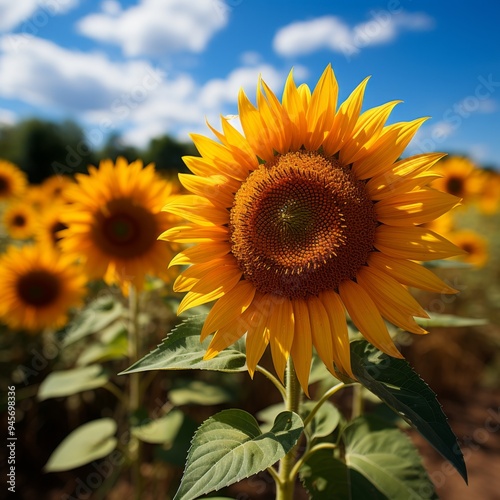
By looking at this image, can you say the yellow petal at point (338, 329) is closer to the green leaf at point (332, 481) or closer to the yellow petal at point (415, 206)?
the yellow petal at point (415, 206)

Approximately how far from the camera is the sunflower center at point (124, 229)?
2922mm

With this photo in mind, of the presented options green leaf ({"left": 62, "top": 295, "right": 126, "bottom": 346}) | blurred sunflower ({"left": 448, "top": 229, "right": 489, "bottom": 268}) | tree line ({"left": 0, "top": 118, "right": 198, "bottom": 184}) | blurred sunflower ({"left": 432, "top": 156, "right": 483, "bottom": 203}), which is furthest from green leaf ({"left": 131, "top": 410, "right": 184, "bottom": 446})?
tree line ({"left": 0, "top": 118, "right": 198, "bottom": 184})

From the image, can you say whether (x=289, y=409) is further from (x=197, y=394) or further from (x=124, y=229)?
(x=124, y=229)

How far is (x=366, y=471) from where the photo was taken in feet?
5.37

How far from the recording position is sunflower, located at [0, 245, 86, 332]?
3953 mm

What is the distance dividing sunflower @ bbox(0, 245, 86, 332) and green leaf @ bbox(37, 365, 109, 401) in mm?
995

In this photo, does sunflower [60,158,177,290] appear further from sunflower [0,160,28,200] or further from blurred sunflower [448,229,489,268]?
sunflower [0,160,28,200]

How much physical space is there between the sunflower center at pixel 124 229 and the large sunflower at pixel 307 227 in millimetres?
1414

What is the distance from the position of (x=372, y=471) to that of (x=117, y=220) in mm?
2142

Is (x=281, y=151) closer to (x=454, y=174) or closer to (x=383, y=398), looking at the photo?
(x=383, y=398)

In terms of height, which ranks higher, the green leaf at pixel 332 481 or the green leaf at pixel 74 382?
the green leaf at pixel 332 481

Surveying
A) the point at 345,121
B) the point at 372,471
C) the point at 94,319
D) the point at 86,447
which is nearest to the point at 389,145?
the point at 345,121

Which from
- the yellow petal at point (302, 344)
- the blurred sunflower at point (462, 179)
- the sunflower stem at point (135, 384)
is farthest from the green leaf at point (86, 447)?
the blurred sunflower at point (462, 179)

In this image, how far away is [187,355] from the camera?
1.46 meters
